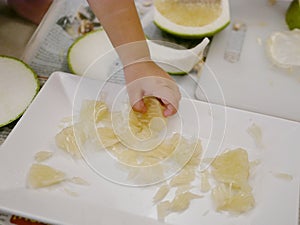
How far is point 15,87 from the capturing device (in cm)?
83

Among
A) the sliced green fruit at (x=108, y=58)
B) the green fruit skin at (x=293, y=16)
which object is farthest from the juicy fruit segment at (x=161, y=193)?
the green fruit skin at (x=293, y=16)

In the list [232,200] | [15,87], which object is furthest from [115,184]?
[15,87]

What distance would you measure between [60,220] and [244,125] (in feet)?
1.18

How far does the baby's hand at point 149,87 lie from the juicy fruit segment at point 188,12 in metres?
0.29

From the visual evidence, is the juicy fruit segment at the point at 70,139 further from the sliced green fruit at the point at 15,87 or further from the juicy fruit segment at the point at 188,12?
the juicy fruit segment at the point at 188,12

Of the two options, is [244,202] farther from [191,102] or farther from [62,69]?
[62,69]

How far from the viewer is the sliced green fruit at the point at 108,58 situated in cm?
87

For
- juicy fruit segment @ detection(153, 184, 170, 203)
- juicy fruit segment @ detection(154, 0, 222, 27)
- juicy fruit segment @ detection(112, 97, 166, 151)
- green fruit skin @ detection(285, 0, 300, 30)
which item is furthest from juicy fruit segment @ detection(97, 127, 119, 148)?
green fruit skin @ detection(285, 0, 300, 30)

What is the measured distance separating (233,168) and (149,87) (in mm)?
188

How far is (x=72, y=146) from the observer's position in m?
0.71

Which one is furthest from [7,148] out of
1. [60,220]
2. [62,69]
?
[62,69]

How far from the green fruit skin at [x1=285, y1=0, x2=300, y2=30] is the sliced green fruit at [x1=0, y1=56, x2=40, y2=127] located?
0.60 meters

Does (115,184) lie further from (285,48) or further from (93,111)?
(285,48)

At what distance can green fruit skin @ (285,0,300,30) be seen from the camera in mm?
992
